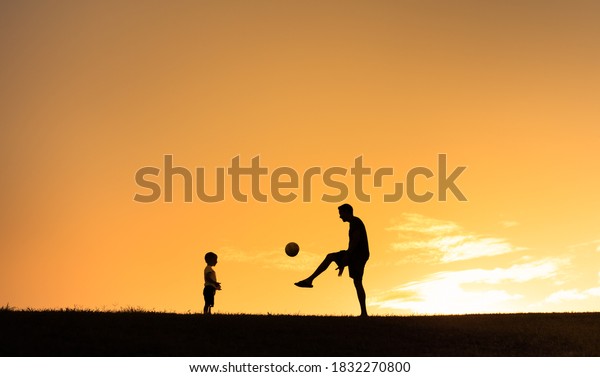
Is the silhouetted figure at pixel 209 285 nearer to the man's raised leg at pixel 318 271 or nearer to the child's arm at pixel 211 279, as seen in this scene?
the child's arm at pixel 211 279

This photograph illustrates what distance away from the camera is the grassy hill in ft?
79.8

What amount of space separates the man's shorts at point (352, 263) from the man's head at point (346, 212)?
0.98 meters

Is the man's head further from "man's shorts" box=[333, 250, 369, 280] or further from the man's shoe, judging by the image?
the man's shoe

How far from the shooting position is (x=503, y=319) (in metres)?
30.3

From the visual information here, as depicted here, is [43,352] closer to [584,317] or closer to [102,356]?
[102,356]

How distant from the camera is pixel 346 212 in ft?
101

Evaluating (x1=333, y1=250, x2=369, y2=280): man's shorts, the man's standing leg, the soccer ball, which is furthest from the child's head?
the man's standing leg

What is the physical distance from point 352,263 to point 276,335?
5.24 metres

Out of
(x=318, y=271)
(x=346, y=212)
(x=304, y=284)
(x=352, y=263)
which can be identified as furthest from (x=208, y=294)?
(x=346, y=212)

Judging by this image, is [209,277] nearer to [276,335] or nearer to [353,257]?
[353,257]

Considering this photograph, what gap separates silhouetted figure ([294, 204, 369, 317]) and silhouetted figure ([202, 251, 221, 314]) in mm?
4279
